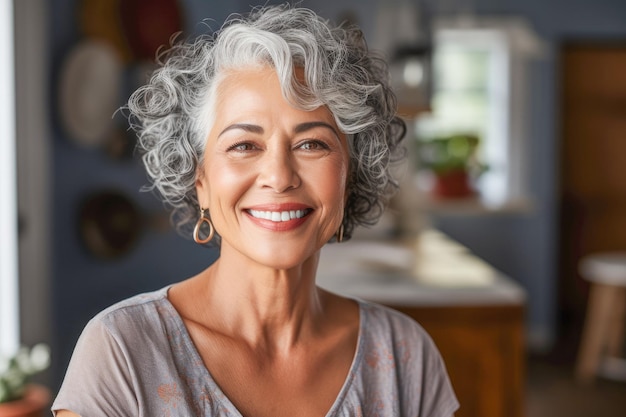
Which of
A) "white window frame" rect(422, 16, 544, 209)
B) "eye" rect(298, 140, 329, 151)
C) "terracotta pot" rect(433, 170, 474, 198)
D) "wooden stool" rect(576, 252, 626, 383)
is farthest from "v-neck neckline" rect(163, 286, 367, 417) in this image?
A: "white window frame" rect(422, 16, 544, 209)

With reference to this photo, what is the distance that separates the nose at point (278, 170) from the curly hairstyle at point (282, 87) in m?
0.09

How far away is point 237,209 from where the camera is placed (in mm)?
1252

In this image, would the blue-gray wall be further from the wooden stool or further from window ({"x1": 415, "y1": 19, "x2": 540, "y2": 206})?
the wooden stool

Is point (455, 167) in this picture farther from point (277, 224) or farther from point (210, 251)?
point (277, 224)

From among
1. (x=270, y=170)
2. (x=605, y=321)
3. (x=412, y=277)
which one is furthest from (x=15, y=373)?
(x=605, y=321)

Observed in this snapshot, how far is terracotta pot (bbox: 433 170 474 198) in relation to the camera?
4.43 metres

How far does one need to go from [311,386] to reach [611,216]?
18.4 ft

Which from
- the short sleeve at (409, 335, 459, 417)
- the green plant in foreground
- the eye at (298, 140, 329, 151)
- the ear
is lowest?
the green plant in foreground

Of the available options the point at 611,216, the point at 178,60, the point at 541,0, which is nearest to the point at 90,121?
the point at 178,60

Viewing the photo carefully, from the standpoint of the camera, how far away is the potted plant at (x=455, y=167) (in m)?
4.44

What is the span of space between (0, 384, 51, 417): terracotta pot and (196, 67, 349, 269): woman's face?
1.49 m

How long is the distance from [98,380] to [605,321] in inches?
175

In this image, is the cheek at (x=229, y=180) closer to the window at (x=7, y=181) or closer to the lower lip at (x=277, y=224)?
the lower lip at (x=277, y=224)

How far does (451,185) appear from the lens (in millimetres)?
4449
